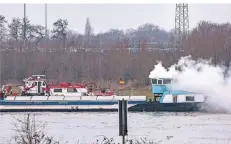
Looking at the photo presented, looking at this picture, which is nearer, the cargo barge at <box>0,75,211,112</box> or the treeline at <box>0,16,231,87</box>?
the cargo barge at <box>0,75,211,112</box>

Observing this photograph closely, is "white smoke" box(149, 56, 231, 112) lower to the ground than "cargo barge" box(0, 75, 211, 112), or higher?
higher

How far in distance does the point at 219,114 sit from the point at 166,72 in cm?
614

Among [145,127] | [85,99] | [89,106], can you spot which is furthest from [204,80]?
[145,127]

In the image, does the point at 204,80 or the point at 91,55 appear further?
the point at 91,55

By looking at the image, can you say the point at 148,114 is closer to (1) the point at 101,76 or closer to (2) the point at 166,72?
(2) the point at 166,72

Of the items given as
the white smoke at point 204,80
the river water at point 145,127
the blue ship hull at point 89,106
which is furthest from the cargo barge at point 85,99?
the river water at point 145,127

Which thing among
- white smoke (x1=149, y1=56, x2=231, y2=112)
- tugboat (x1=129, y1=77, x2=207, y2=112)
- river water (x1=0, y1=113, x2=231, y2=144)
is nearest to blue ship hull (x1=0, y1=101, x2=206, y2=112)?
tugboat (x1=129, y1=77, x2=207, y2=112)

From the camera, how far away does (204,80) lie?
4934cm

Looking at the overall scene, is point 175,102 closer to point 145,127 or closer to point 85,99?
point 85,99

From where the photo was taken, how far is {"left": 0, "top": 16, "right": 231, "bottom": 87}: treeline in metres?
60.1

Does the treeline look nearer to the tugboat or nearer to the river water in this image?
the tugboat

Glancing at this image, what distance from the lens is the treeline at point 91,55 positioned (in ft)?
197

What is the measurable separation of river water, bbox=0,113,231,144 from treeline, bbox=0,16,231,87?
11561 mm

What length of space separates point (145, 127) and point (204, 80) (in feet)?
45.1
